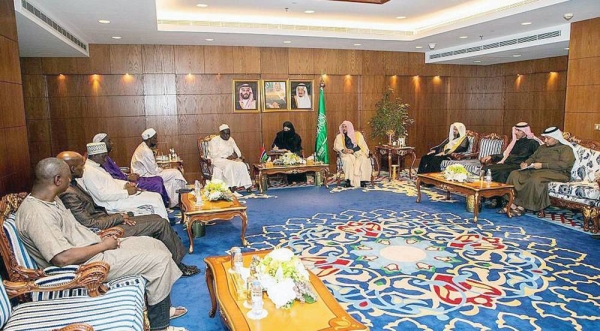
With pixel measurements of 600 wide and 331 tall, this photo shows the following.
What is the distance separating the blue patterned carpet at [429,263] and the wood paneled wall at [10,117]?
1.89 meters

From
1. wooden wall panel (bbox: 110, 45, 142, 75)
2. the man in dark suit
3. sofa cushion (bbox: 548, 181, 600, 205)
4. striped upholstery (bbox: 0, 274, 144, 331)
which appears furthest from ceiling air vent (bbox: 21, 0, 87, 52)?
sofa cushion (bbox: 548, 181, 600, 205)

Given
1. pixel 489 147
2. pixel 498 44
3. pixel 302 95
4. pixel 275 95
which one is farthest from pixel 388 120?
pixel 498 44

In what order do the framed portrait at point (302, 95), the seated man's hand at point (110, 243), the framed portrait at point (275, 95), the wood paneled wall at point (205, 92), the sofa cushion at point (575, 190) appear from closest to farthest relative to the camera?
1. the seated man's hand at point (110, 243)
2. the sofa cushion at point (575, 190)
3. the wood paneled wall at point (205, 92)
4. the framed portrait at point (275, 95)
5. the framed portrait at point (302, 95)

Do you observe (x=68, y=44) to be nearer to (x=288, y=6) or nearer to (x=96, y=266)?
(x=288, y=6)

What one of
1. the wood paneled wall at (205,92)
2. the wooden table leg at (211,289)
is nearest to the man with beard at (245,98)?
the wood paneled wall at (205,92)

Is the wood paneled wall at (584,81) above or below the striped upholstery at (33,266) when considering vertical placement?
above

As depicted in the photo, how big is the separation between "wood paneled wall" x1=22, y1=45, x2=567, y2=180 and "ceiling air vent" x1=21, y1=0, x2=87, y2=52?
116cm

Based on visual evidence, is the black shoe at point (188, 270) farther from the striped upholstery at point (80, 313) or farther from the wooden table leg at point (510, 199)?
the wooden table leg at point (510, 199)

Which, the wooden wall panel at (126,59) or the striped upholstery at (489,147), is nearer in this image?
the striped upholstery at (489,147)

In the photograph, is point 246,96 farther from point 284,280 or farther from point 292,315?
point 292,315

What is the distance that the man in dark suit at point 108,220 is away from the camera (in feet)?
12.6

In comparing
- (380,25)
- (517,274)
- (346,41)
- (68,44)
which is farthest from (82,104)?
(517,274)

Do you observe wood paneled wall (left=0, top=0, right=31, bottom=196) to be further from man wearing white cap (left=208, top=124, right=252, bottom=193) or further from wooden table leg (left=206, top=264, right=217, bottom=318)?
man wearing white cap (left=208, top=124, right=252, bottom=193)

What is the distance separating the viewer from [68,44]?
7.36 m
